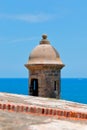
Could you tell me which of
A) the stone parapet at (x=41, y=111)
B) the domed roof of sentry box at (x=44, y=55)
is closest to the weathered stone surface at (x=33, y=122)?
the stone parapet at (x=41, y=111)

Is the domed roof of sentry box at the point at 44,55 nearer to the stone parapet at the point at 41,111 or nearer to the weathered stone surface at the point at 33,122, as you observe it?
the stone parapet at the point at 41,111

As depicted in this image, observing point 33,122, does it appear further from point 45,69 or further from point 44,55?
point 44,55

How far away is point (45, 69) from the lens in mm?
20281

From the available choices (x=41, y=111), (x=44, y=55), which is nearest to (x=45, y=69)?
(x=44, y=55)

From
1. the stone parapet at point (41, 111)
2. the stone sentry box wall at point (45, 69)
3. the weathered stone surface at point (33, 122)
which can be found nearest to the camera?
the weathered stone surface at point (33, 122)

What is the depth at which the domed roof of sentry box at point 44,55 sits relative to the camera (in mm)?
20531

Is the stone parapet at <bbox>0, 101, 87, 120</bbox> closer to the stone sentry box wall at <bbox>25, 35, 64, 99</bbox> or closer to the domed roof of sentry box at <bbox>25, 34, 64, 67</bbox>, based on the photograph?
the stone sentry box wall at <bbox>25, 35, 64, 99</bbox>

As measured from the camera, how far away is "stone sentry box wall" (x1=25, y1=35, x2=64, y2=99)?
2030 centimetres

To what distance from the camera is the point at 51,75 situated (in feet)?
67.0

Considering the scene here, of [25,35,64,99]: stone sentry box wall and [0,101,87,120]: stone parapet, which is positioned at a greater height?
[25,35,64,99]: stone sentry box wall

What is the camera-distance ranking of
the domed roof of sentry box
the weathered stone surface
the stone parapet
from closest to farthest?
the weathered stone surface
the stone parapet
the domed roof of sentry box

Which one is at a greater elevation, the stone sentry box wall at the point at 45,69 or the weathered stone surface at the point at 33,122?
the stone sentry box wall at the point at 45,69

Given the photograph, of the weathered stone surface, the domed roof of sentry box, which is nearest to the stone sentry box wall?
the domed roof of sentry box

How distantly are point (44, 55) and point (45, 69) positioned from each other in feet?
2.89
